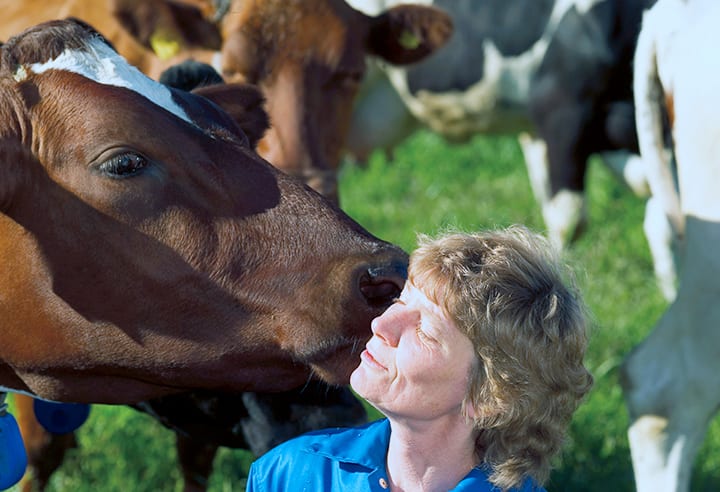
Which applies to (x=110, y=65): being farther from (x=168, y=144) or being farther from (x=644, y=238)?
(x=644, y=238)

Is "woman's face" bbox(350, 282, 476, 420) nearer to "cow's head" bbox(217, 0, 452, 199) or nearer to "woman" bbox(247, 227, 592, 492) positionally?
"woman" bbox(247, 227, 592, 492)

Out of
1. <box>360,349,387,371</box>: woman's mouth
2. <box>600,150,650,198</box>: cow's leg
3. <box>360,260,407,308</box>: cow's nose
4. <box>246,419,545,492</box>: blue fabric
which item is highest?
<box>360,349,387,371</box>: woman's mouth

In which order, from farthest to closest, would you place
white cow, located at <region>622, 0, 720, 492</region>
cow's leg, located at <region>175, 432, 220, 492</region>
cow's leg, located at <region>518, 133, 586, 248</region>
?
cow's leg, located at <region>518, 133, 586, 248</region>, cow's leg, located at <region>175, 432, 220, 492</region>, white cow, located at <region>622, 0, 720, 492</region>

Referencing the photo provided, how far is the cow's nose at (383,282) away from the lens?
9.09ft

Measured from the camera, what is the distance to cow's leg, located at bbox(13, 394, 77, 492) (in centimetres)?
441

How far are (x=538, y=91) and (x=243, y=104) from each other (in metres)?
3.68

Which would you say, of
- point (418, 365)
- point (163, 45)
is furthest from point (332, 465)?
point (163, 45)

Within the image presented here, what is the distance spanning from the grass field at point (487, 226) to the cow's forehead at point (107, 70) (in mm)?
706

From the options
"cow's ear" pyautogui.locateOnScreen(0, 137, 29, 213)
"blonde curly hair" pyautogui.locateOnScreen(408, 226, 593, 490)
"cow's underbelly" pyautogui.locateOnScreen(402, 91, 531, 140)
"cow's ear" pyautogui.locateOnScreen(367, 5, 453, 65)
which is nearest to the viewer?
"blonde curly hair" pyautogui.locateOnScreen(408, 226, 593, 490)

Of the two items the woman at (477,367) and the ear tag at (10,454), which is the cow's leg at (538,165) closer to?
the ear tag at (10,454)

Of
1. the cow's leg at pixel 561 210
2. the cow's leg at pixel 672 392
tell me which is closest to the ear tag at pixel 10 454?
the cow's leg at pixel 672 392

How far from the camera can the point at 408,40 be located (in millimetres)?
5906

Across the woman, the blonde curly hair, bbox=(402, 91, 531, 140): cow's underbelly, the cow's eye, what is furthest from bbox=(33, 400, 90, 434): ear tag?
bbox=(402, 91, 531, 140): cow's underbelly

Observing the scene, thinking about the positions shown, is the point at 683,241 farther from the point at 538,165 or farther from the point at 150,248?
the point at 538,165
